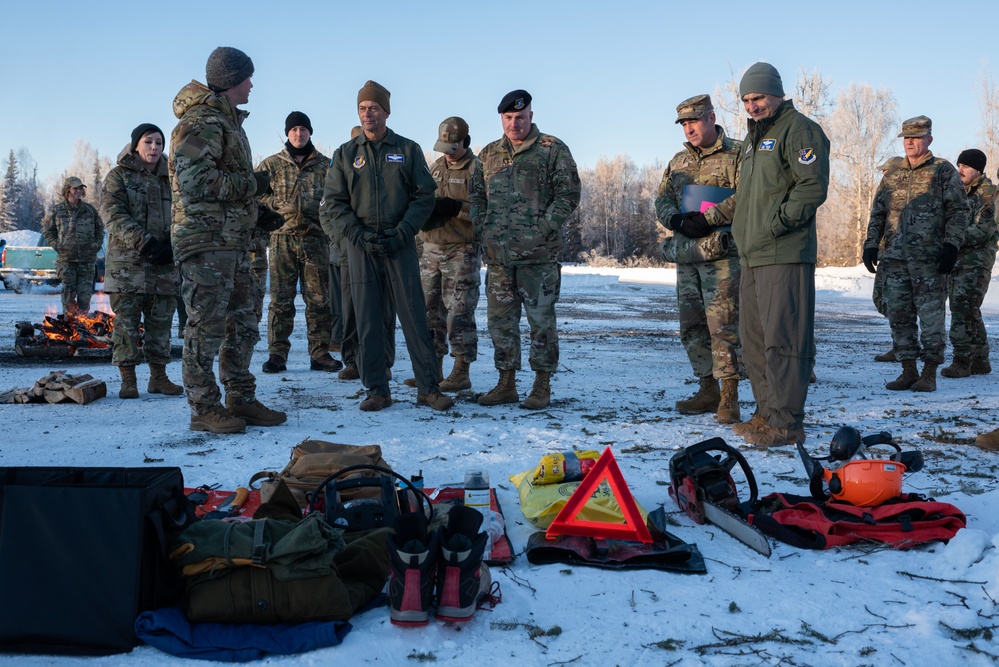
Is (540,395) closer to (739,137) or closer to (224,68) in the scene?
(224,68)

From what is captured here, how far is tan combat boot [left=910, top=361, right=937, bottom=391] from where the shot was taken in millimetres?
7418

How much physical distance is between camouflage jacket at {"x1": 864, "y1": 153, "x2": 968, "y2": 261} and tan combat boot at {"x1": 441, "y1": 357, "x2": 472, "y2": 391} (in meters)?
4.78

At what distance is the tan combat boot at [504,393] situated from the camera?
6.74 m

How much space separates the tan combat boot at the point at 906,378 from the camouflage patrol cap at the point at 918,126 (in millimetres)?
2367

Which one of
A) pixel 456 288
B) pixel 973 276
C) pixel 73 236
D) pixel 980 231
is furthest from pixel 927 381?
pixel 73 236

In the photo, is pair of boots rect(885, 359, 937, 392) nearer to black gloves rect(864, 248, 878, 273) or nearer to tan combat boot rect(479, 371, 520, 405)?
black gloves rect(864, 248, 878, 273)

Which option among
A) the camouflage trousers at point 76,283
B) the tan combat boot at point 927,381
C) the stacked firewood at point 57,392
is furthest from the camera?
the camouflage trousers at point 76,283

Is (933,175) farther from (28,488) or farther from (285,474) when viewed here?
(28,488)

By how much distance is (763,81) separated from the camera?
516 centimetres

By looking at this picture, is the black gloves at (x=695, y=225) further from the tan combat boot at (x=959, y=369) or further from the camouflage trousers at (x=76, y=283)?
the camouflage trousers at (x=76, y=283)

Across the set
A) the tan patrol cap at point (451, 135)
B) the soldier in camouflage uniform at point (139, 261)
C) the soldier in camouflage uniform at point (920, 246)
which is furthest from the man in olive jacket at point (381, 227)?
the soldier in camouflage uniform at point (920, 246)

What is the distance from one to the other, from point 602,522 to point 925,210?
21.0 ft

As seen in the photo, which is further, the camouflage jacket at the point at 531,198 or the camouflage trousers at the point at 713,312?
the camouflage jacket at the point at 531,198

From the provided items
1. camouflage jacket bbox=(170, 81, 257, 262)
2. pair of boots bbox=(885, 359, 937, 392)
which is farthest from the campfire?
pair of boots bbox=(885, 359, 937, 392)
